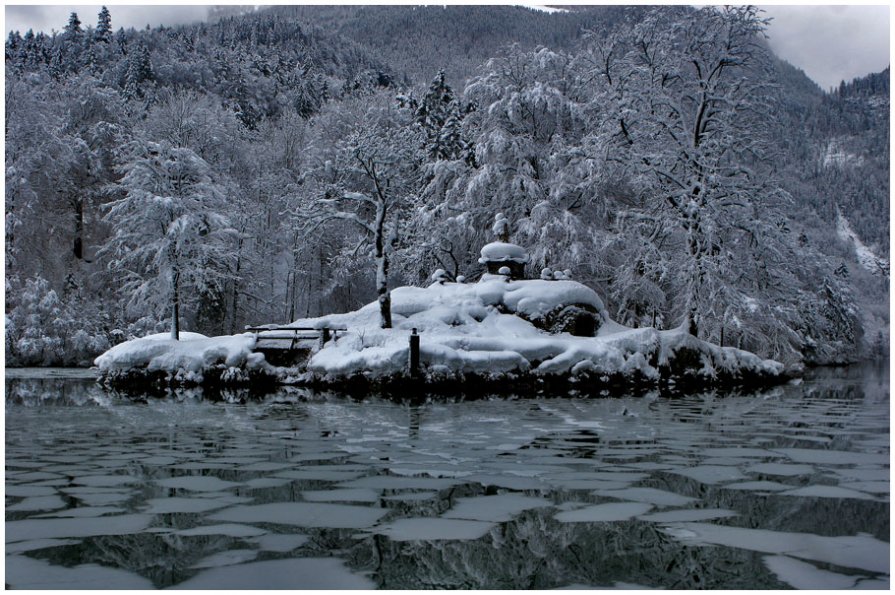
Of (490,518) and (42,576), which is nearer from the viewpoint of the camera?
(42,576)

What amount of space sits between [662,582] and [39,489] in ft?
14.8

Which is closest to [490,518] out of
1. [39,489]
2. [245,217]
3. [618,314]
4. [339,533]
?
[339,533]

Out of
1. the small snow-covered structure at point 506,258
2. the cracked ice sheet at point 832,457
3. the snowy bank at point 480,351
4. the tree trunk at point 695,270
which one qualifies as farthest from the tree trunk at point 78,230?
the cracked ice sheet at point 832,457

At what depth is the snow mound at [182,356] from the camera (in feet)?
68.9

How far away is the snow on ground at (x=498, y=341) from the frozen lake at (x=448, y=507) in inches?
344

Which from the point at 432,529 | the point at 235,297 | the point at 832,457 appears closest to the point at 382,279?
the point at 235,297

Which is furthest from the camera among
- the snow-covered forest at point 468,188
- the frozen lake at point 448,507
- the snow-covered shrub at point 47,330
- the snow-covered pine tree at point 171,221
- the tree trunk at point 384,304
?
the snow-covered shrub at point 47,330

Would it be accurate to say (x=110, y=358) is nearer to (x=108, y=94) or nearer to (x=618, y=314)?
(x=618, y=314)

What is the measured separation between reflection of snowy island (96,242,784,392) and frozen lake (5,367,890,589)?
8.73m

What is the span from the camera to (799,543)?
12.4 feet

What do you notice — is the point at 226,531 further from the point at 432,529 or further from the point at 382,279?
the point at 382,279

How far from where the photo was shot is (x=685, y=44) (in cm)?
2541

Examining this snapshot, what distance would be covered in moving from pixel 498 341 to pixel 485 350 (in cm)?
48

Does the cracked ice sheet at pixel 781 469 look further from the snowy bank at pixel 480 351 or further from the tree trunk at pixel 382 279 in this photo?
the tree trunk at pixel 382 279
